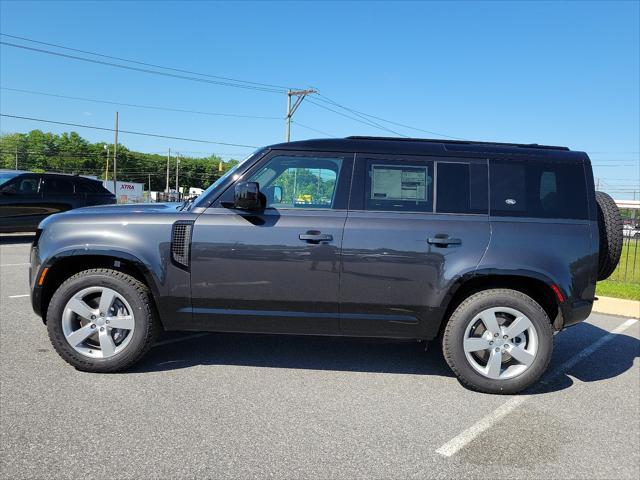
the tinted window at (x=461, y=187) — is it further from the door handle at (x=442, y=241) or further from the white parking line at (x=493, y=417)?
the white parking line at (x=493, y=417)

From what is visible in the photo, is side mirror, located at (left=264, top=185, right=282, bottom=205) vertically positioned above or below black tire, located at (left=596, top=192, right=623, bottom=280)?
above

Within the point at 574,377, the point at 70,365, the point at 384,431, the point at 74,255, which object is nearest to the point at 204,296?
the point at 74,255

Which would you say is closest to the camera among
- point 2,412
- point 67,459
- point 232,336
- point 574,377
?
point 67,459

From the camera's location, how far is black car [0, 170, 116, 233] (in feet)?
37.9

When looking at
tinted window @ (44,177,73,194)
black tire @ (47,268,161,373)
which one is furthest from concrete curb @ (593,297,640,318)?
tinted window @ (44,177,73,194)

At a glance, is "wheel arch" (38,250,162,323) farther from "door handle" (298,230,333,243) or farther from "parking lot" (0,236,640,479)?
"door handle" (298,230,333,243)

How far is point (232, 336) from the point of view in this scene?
4965mm

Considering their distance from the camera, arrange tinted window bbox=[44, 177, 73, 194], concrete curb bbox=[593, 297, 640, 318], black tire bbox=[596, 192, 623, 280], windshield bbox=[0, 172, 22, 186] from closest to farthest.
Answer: black tire bbox=[596, 192, 623, 280] → concrete curb bbox=[593, 297, 640, 318] → windshield bbox=[0, 172, 22, 186] → tinted window bbox=[44, 177, 73, 194]

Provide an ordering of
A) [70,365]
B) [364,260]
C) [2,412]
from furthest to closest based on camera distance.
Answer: [70,365], [364,260], [2,412]

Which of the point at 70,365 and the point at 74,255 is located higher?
the point at 74,255

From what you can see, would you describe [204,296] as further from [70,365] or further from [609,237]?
[609,237]

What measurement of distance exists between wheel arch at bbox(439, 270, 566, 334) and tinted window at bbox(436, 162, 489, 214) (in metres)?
0.54

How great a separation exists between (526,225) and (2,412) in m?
3.99

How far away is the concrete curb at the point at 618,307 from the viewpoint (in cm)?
716
